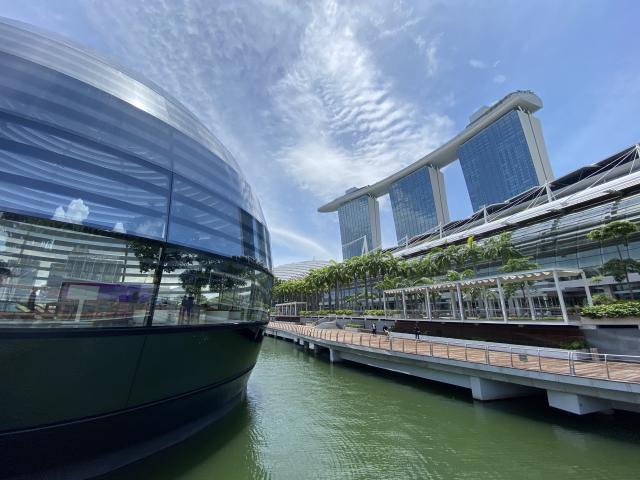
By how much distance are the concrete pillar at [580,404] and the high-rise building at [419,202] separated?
12341 centimetres

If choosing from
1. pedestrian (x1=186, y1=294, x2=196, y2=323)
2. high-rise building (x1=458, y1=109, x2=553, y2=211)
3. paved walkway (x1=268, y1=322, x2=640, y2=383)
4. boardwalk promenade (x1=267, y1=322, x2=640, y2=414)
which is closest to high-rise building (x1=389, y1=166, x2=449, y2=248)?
high-rise building (x1=458, y1=109, x2=553, y2=211)

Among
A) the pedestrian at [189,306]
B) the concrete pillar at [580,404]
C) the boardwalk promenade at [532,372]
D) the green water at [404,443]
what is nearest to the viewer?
the green water at [404,443]

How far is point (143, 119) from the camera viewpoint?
9.47 meters

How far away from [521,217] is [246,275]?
153 feet

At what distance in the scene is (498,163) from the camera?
379ft

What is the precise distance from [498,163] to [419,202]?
37685mm

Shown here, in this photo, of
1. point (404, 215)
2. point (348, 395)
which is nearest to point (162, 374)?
point (348, 395)

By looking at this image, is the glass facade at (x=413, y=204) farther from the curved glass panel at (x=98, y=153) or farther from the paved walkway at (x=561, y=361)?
the curved glass panel at (x=98, y=153)

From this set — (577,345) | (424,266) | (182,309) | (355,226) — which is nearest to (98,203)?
(182,309)

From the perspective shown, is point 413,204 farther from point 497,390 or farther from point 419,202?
point 497,390

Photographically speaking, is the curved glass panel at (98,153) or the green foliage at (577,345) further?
the green foliage at (577,345)

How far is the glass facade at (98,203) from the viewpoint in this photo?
653 centimetres

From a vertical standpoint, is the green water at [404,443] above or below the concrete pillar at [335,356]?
below

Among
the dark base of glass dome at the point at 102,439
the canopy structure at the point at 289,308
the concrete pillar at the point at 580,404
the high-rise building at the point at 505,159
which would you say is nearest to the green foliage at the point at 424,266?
the canopy structure at the point at 289,308
